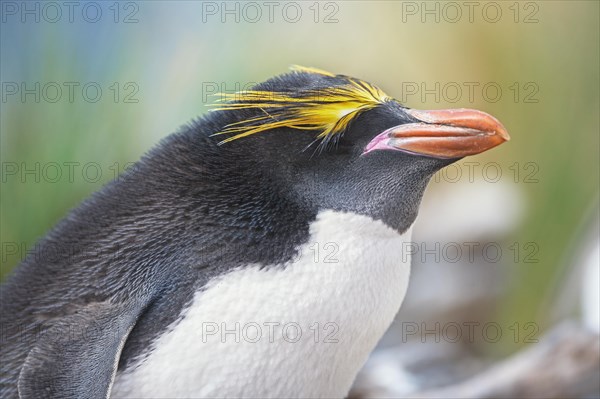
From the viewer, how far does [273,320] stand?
37.1 inches

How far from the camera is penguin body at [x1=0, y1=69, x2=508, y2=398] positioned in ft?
3.06

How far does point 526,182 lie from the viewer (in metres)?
2.99

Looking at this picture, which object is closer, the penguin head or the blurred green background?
the penguin head

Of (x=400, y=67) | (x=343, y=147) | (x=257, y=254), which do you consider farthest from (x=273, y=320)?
(x=400, y=67)

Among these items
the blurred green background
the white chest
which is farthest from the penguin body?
the blurred green background

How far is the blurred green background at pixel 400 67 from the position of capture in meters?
2.57

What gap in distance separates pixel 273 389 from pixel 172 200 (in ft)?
0.92

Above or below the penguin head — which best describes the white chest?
below

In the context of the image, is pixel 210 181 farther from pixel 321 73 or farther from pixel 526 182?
pixel 526 182

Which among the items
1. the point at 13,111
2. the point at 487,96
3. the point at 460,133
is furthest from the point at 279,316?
the point at 487,96

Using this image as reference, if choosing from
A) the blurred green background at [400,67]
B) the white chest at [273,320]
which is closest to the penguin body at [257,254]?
the white chest at [273,320]

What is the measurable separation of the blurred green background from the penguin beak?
174cm

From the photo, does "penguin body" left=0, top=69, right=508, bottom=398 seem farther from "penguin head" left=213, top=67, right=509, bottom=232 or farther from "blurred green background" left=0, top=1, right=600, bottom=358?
"blurred green background" left=0, top=1, right=600, bottom=358

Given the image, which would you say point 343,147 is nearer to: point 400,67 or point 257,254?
point 257,254
